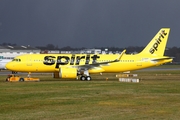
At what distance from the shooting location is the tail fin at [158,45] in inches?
2408

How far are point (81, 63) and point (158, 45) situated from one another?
11.2 meters

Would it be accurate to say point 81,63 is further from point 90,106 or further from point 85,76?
point 90,106

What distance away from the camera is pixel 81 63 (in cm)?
5728

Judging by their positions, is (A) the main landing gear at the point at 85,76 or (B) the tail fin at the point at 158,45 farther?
(B) the tail fin at the point at 158,45

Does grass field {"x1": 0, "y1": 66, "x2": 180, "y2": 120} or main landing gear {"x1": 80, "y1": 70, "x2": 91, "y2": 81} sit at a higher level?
main landing gear {"x1": 80, "y1": 70, "x2": 91, "y2": 81}

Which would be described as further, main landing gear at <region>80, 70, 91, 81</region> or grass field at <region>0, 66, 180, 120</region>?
main landing gear at <region>80, 70, 91, 81</region>

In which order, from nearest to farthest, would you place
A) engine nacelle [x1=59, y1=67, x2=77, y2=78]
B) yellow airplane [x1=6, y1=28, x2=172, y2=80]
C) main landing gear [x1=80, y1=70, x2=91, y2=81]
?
1. engine nacelle [x1=59, y1=67, x2=77, y2=78]
2. main landing gear [x1=80, y1=70, x2=91, y2=81]
3. yellow airplane [x1=6, y1=28, x2=172, y2=80]

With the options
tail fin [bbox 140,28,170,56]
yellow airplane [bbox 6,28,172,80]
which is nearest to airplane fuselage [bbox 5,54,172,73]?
yellow airplane [bbox 6,28,172,80]

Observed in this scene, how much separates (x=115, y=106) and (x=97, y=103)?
178 cm

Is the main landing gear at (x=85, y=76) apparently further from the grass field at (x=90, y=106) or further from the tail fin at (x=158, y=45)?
the grass field at (x=90, y=106)

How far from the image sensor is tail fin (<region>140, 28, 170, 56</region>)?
201 feet

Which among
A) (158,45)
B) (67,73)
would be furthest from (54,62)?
(158,45)

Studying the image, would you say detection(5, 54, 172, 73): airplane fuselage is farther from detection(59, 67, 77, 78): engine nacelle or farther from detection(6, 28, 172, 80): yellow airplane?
detection(59, 67, 77, 78): engine nacelle

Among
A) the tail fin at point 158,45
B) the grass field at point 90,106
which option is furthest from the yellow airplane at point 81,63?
the grass field at point 90,106
